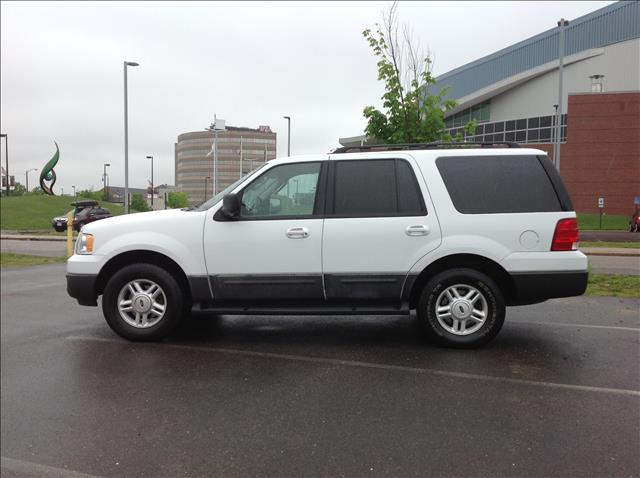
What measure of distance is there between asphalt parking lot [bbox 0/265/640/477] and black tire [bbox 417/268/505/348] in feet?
0.47

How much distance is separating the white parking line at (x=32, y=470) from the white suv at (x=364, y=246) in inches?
93.8

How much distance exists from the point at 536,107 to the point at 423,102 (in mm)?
43549

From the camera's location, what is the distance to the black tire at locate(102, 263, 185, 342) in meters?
5.19

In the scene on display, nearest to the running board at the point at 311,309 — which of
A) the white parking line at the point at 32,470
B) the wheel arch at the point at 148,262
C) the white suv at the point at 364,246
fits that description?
the white suv at the point at 364,246

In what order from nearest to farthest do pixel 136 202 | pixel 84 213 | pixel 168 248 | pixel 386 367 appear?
pixel 386 367 → pixel 168 248 → pixel 84 213 → pixel 136 202

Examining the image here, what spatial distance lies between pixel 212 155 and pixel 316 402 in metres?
70.2

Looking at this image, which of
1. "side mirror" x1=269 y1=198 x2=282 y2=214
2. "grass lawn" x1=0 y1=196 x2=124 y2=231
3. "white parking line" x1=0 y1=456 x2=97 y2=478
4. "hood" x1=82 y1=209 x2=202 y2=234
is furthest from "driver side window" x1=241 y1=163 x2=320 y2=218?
"white parking line" x1=0 y1=456 x2=97 y2=478

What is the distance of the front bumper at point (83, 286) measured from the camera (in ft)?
17.3

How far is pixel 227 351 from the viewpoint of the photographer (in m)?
5.11

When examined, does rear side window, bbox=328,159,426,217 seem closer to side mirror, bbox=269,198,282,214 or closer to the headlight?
side mirror, bbox=269,198,282,214

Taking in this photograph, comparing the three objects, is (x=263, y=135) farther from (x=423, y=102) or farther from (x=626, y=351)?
(x=626, y=351)

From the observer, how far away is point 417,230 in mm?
4996

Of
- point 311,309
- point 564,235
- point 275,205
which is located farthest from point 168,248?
point 564,235

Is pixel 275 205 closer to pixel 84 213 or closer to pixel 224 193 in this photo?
pixel 224 193
